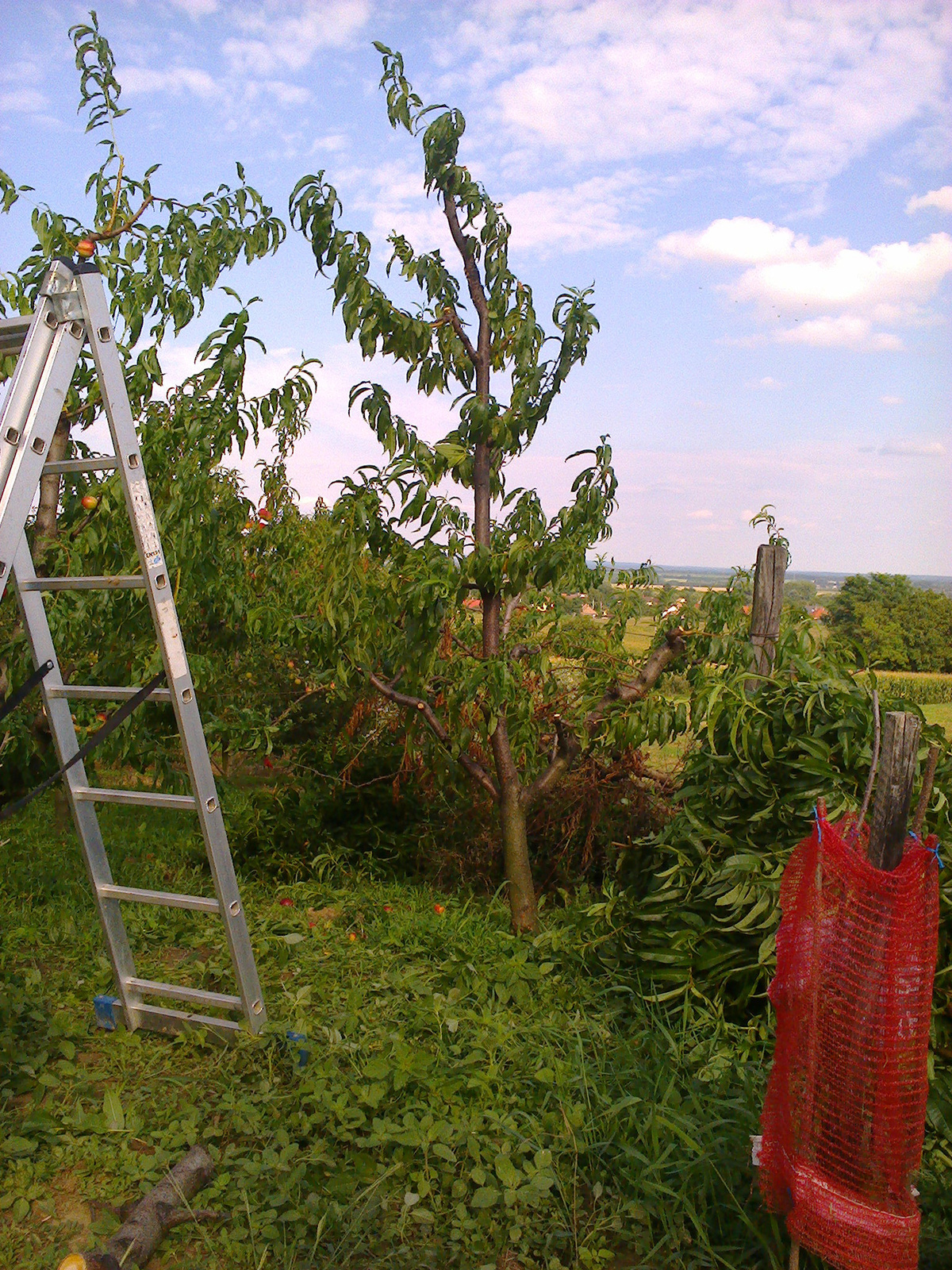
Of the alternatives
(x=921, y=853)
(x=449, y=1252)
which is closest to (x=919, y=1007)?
(x=921, y=853)

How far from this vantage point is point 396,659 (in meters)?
4.53

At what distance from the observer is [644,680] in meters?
4.21

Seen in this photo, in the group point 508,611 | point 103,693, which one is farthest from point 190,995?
point 508,611

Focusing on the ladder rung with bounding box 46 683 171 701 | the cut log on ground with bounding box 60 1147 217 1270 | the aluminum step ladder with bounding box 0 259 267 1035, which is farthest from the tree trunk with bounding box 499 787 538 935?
the cut log on ground with bounding box 60 1147 217 1270

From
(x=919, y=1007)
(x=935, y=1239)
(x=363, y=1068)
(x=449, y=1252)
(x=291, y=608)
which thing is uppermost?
(x=291, y=608)

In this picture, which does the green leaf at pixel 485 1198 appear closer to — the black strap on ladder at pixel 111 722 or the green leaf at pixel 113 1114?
the green leaf at pixel 113 1114

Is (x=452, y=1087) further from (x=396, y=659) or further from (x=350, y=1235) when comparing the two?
(x=396, y=659)

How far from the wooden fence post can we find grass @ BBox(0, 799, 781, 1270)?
905mm

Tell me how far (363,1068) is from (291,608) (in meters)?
2.42

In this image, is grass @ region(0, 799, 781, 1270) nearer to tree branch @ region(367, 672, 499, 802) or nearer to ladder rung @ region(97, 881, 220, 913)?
ladder rung @ region(97, 881, 220, 913)

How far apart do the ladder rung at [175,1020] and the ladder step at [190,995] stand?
0.05m

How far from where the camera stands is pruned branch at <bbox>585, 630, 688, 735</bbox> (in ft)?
13.6

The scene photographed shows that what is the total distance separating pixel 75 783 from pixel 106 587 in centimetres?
71

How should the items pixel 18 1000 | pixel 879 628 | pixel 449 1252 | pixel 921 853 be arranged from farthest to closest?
1. pixel 879 628
2. pixel 18 1000
3. pixel 449 1252
4. pixel 921 853
